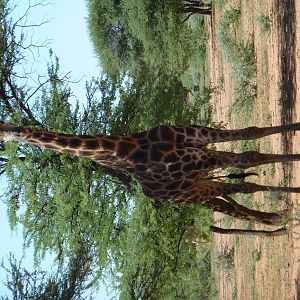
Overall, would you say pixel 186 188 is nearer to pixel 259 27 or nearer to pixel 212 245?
pixel 259 27

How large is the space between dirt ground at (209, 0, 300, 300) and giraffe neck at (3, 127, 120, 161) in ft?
16.7

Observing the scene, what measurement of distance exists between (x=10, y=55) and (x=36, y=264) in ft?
15.0

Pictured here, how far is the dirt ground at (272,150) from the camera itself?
10.8m

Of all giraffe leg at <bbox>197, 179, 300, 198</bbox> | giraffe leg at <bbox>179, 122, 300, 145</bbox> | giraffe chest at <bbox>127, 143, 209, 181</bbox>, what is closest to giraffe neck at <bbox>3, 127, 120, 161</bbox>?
giraffe chest at <bbox>127, 143, 209, 181</bbox>

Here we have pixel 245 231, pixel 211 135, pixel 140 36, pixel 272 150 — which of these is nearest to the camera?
pixel 211 135

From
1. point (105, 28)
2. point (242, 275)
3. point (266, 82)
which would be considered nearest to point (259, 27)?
point (266, 82)

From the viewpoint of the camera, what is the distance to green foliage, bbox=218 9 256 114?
50.0 feet

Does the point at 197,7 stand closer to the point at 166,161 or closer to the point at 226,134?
the point at 226,134

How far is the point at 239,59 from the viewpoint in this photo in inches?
625

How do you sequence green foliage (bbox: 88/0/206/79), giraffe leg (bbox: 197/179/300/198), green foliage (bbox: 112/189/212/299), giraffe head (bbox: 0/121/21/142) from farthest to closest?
green foliage (bbox: 88/0/206/79) → green foliage (bbox: 112/189/212/299) → giraffe leg (bbox: 197/179/300/198) → giraffe head (bbox: 0/121/21/142)

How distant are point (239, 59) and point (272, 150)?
4.32 meters

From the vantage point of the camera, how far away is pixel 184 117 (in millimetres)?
11469

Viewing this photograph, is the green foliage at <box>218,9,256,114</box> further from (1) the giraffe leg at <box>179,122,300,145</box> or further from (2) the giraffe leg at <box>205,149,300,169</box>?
(1) the giraffe leg at <box>179,122,300,145</box>

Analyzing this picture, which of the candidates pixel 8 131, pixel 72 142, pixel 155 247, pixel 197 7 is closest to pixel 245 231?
pixel 155 247
